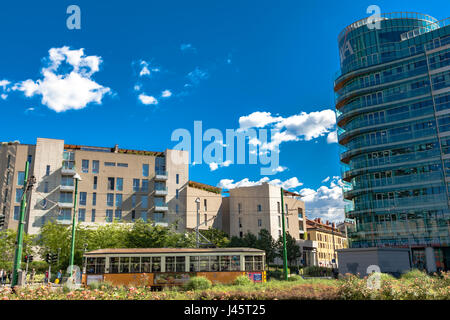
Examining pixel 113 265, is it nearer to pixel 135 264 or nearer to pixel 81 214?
pixel 135 264

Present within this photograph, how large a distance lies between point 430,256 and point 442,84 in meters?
21.8


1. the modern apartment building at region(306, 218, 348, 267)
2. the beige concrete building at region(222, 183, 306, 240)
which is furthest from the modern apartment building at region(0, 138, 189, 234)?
the modern apartment building at region(306, 218, 348, 267)

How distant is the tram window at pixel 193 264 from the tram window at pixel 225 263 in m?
1.51

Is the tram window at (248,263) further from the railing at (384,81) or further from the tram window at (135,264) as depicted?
the railing at (384,81)

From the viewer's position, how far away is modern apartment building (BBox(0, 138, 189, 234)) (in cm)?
6056

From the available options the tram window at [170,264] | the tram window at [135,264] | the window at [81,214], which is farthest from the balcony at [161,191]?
the tram window at [170,264]

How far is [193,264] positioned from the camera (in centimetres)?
2548

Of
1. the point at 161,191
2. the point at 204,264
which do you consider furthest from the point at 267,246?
the point at 204,264

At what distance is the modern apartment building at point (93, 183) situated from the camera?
2384 inches

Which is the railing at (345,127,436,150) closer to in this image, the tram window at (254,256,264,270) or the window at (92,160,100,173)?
the tram window at (254,256,264,270)

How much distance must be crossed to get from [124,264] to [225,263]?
623 cm

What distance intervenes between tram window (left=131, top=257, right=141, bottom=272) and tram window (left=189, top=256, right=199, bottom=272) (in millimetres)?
3137

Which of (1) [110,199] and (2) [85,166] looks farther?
(1) [110,199]
